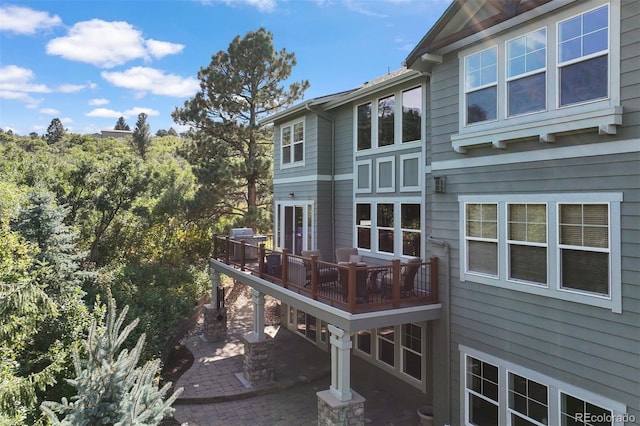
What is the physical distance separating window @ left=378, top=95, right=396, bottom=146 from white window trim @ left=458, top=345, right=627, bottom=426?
559 cm

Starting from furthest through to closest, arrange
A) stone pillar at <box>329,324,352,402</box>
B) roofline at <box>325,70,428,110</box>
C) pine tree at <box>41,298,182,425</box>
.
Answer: roofline at <box>325,70,428,110</box> → stone pillar at <box>329,324,352,402</box> → pine tree at <box>41,298,182,425</box>

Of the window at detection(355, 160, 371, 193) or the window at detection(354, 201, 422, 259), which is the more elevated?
the window at detection(355, 160, 371, 193)

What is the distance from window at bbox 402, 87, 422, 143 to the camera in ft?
32.7

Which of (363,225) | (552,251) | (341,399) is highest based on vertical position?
(363,225)

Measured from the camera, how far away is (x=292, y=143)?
14.3 metres

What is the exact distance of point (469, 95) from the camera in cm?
766

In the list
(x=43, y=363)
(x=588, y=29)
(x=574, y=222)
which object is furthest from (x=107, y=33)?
(x=574, y=222)

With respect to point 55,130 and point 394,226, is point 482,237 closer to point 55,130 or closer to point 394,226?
point 394,226

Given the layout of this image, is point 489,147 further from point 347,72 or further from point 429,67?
point 347,72

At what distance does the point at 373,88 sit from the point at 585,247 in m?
6.61

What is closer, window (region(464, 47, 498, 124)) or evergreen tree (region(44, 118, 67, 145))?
window (region(464, 47, 498, 124))

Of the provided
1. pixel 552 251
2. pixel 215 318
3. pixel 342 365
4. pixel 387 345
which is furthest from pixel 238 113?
pixel 552 251

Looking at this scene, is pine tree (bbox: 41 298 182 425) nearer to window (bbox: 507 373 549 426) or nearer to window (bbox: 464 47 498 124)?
window (bbox: 507 373 549 426)

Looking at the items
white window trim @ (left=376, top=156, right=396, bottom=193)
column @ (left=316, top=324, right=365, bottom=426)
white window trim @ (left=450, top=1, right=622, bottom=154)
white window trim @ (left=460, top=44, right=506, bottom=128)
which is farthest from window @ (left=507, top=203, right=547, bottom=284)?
white window trim @ (left=376, top=156, right=396, bottom=193)
